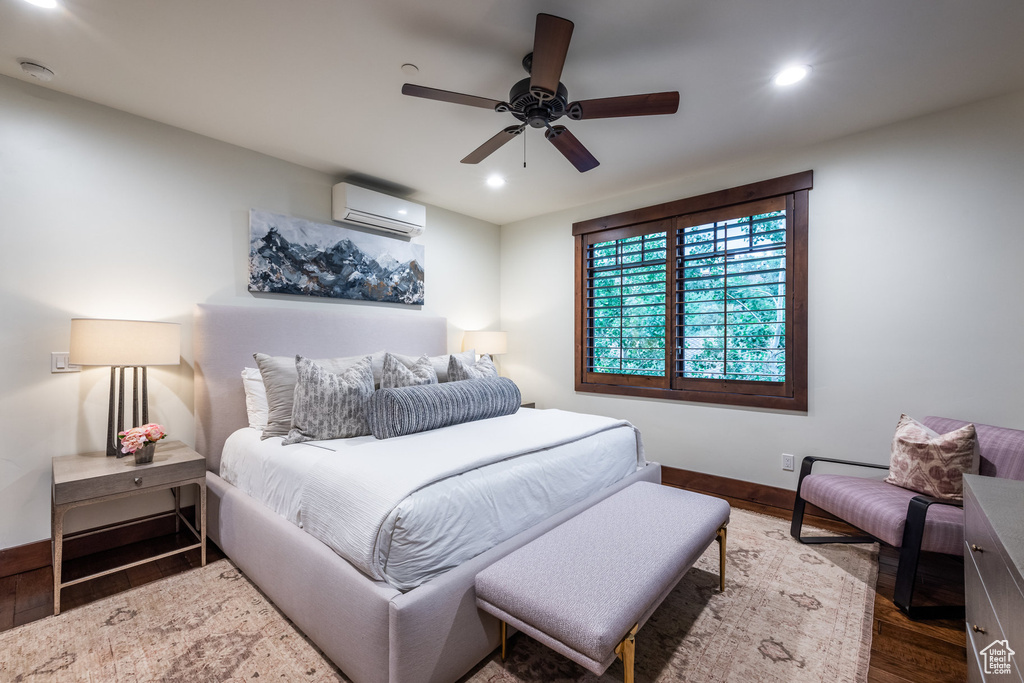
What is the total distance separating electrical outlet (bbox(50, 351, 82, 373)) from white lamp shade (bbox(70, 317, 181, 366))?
25cm

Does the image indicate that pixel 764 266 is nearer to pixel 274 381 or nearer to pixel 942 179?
pixel 942 179

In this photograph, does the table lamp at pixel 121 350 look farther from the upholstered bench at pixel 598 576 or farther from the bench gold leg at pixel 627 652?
the bench gold leg at pixel 627 652

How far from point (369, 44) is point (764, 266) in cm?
287

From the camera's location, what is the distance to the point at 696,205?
11.3 feet

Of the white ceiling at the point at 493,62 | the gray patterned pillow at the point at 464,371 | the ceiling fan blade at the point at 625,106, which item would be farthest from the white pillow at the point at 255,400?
the ceiling fan blade at the point at 625,106

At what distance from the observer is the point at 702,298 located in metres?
3.40

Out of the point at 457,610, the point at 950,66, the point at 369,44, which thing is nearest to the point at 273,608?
the point at 457,610

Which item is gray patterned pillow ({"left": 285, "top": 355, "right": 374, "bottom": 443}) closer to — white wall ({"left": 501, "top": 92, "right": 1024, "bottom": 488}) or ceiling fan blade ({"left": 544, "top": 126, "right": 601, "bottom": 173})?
ceiling fan blade ({"left": 544, "top": 126, "right": 601, "bottom": 173})

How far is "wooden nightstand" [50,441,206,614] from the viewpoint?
1.89 meters

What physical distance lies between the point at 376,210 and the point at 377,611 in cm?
294

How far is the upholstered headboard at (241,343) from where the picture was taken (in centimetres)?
268

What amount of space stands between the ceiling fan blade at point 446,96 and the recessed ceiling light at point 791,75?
1.45 metres

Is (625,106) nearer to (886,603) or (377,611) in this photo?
(377,611)

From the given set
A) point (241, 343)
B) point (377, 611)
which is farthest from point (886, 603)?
point (241, 343)
